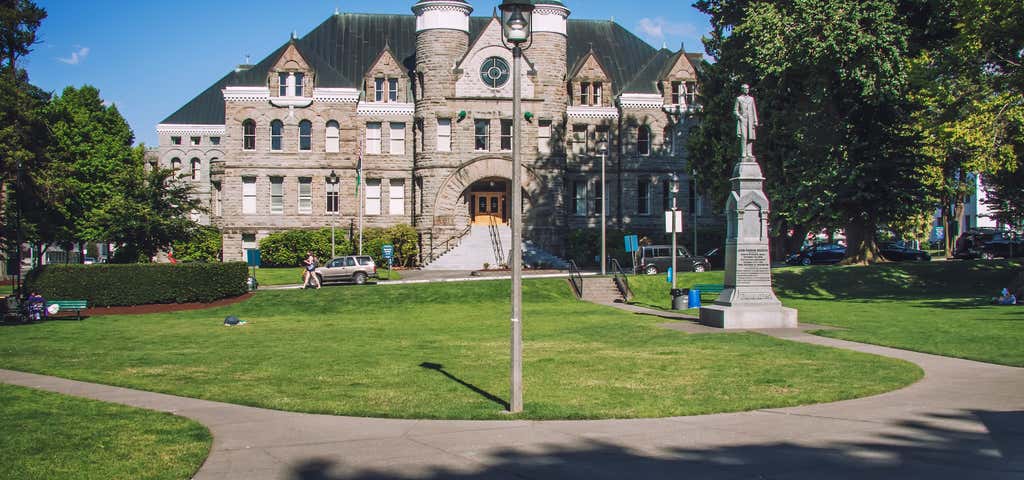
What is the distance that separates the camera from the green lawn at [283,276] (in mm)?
44625

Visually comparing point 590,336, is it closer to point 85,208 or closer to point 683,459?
point 683,459

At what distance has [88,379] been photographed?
14812mm

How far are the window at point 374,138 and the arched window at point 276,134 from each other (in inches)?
216

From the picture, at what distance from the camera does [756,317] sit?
23156 millimetres

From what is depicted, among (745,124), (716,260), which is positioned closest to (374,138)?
(716,260)

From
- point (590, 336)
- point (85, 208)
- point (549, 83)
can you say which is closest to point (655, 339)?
point (590, 336)

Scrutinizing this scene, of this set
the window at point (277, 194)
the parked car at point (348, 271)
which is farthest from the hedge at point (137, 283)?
the window at point (277, 194)

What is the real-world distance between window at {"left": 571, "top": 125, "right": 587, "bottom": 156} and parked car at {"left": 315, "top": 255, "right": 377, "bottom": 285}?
65.2ft

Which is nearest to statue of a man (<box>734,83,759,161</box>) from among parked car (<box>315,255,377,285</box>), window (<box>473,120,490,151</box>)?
parked car (<box>315,255,377,285</box>)

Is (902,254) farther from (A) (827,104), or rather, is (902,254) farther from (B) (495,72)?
(B) (495,72)

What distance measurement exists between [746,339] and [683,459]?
1230 cm

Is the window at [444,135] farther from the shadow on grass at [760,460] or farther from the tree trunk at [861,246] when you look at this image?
the shadow on grass at [760,460]

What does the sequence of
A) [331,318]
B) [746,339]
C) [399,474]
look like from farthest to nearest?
1. [331,318]
2. [746,339]
3. [399,474]

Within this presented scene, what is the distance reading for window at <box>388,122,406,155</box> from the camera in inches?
2197
